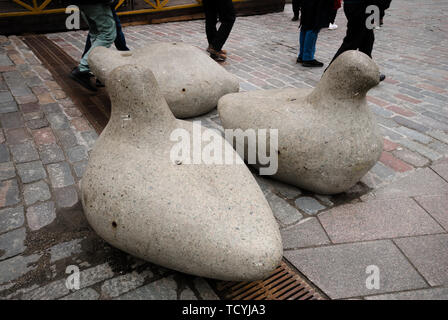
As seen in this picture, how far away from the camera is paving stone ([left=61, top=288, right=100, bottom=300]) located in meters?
1.71

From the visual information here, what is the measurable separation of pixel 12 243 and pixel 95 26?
10.3 ft

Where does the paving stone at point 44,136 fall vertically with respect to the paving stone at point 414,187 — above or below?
above

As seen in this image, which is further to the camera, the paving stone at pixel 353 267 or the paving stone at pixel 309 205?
the paving stone at pixel 309 205

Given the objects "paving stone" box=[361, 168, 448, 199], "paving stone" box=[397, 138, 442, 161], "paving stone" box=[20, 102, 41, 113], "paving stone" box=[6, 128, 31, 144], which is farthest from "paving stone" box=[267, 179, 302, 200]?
"paving stone" box=[20, 102, 41, 113]

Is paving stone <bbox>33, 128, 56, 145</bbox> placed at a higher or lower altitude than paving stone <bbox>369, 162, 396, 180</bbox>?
higher

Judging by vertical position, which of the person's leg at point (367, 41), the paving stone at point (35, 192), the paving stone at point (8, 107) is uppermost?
the person's leg at point (367, 41)

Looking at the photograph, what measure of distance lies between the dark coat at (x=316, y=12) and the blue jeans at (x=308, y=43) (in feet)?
0.26

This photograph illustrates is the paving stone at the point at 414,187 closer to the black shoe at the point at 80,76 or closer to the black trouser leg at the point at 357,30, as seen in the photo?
the black trouser leg at the point at 357,30

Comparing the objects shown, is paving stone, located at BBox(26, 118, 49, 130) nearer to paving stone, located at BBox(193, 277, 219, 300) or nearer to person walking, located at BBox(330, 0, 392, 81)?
paving stone, located at BBox(193, 277, 219, 300)

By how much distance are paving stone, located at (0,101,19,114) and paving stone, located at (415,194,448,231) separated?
4155mm

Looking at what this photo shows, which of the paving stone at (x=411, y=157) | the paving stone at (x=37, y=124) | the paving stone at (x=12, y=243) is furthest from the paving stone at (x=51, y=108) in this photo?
the paving stone at (x=411, y=157)

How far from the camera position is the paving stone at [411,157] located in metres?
2.98
